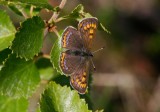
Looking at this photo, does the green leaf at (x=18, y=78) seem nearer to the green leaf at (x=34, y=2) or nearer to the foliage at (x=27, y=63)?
the foliage at (x=27, y=63)

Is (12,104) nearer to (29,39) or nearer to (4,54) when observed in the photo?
(4,54)

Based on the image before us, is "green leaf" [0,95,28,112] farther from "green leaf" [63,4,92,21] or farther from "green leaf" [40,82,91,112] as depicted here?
"green leaf" [63,4,92,21]

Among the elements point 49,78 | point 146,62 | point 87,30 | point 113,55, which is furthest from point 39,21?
point 146,62

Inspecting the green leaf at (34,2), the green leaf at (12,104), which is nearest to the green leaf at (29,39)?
the green leaf at (34,2)

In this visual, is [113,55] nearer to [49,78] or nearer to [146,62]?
[146,62]

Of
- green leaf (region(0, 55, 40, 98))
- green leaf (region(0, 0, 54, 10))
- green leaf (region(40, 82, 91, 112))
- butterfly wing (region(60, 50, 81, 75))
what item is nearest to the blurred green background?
green leaf (region(0, 55, 40, 98))

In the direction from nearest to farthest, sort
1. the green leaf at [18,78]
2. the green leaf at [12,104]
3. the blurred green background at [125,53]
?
the green leaf at [18,78]
the green leaf at [12,104]
the blurred green background at [125,53]
